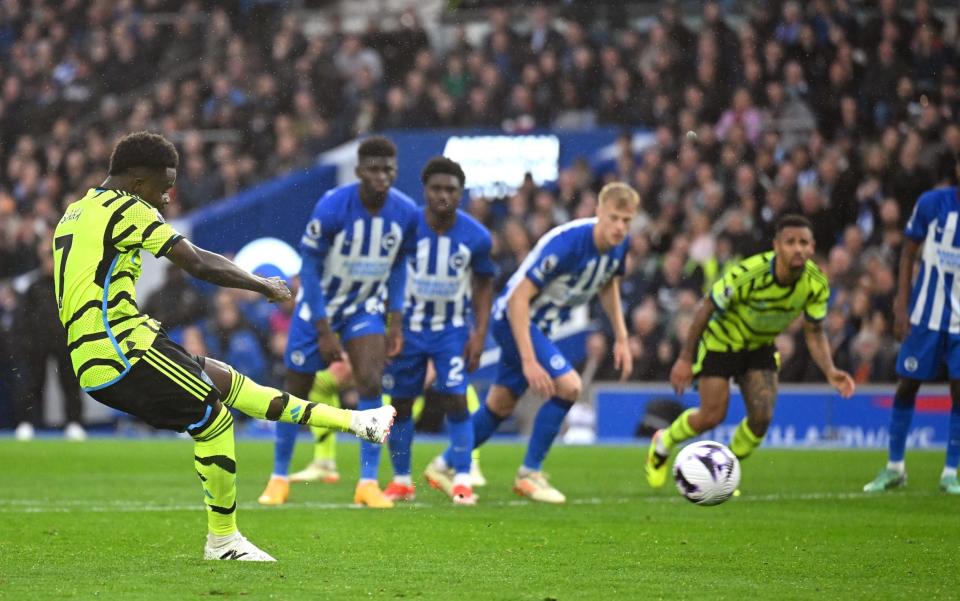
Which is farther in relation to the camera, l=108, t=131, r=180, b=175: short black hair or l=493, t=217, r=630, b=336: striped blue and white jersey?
l=493, t=217, r=630, b=336: striped blue and white jersey

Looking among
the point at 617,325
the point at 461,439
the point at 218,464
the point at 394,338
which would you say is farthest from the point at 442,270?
the point at 218,464

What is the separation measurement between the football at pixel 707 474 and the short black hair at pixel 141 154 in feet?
11.4

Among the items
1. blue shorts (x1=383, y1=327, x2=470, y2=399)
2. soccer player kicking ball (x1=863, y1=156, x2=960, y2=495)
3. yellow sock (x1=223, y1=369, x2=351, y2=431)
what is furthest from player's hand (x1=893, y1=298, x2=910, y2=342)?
yellow sock (x1=223, y1=369, x2=351, y2=431)

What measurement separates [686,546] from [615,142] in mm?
12897

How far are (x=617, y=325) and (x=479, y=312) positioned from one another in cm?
101

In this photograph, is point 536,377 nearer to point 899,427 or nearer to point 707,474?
point 707,474

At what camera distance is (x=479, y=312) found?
10.3 meters

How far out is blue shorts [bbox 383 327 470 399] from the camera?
9.98m

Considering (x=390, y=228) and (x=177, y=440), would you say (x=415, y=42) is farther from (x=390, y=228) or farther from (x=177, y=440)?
(x=390, y=228)

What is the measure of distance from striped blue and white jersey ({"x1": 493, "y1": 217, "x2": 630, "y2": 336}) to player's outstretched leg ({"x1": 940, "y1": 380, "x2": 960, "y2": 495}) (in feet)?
8.24

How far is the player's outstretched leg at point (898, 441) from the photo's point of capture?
420 inches

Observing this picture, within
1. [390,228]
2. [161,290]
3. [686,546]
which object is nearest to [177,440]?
[161,290]

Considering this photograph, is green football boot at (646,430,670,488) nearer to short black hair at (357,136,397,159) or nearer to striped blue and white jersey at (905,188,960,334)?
striped blue and white jersey at (905,188,960,334)

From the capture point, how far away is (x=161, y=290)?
1891cm
